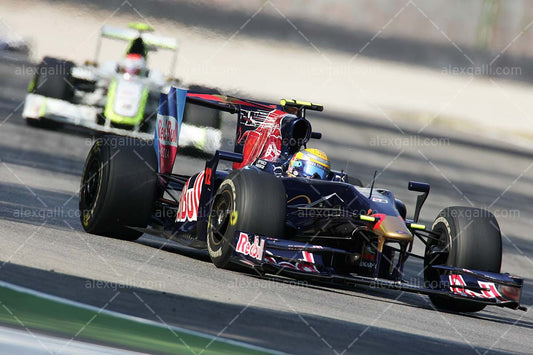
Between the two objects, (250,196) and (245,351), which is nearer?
(245,351)

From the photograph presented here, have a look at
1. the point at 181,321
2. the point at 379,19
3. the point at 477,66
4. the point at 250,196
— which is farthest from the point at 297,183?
the point at 379,19

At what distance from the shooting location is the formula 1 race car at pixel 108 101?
1844 cm

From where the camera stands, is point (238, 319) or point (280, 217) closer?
point (238, 319)

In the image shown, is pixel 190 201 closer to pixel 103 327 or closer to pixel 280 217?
pixel 280 217

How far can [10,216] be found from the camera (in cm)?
1030

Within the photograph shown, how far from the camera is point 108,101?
1923 cm

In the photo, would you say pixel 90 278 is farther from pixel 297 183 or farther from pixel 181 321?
pixel 297 183

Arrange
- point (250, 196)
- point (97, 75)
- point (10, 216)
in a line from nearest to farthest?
point (250, 196), point (10, 216), point (97, 75)

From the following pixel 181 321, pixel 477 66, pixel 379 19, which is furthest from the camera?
pixel 379 19

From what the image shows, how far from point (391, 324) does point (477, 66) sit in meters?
37.3

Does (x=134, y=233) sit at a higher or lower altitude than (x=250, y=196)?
lower

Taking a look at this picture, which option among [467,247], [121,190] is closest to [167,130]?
[121,190]

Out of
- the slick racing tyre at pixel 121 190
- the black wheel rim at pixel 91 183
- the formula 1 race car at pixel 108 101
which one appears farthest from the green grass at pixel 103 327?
the formula 1 race car at pixel 108 101

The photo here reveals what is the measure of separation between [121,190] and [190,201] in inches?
25.8
